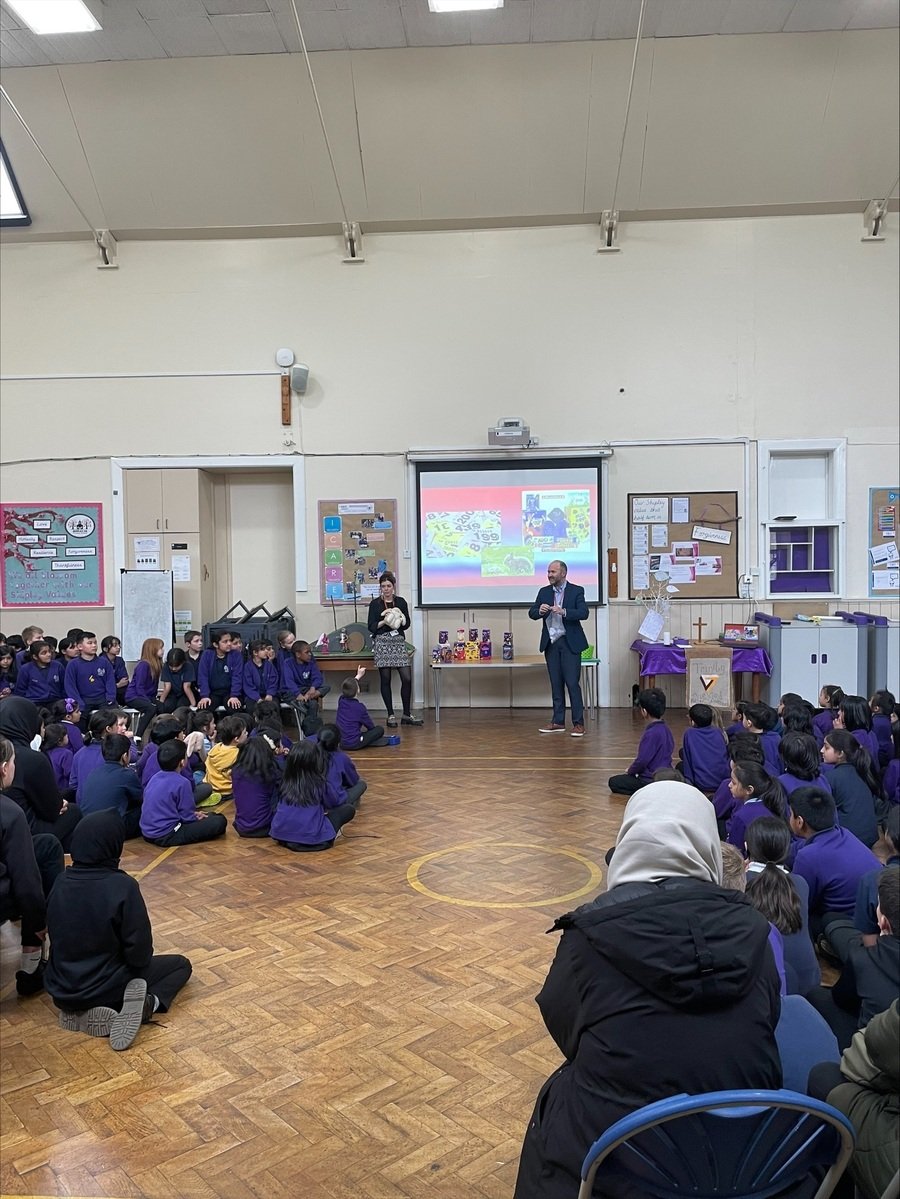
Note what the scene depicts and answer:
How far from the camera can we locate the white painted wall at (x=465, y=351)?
8609mm

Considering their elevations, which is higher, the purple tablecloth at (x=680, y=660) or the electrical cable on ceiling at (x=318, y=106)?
the electrical cable on ceiling at (x=318, y=106)

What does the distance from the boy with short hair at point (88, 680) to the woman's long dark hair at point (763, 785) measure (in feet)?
17.8

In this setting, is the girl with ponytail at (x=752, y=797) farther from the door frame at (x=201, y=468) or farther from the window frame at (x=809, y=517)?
the door frame at (x=201, y=468)

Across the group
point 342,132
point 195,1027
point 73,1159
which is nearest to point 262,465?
point 342,132

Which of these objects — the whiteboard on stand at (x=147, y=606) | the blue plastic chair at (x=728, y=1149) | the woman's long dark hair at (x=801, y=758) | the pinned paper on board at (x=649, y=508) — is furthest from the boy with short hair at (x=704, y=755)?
the whiteboard on stand at (x=147, y=606)

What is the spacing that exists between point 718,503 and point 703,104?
145 inches

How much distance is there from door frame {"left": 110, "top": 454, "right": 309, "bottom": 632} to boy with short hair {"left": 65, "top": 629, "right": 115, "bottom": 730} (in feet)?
5.32

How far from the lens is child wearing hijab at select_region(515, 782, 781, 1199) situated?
1.33m

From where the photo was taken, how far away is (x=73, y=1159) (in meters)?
2.08

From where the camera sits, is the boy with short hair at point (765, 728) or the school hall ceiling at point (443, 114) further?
the school hall ceiling at point (443, 114)

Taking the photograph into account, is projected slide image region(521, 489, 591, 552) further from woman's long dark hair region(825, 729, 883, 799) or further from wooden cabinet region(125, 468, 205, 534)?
woman's long dark hair region(825, 729, 883, 799)

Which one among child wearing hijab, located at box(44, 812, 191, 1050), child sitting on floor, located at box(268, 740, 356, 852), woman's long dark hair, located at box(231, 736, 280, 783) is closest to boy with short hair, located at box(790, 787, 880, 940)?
child wearing hijab, located at box(44, 812, 191, 1050)

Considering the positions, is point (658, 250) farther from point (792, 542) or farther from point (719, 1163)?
point (719, 1163)

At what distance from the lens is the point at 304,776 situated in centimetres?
442
